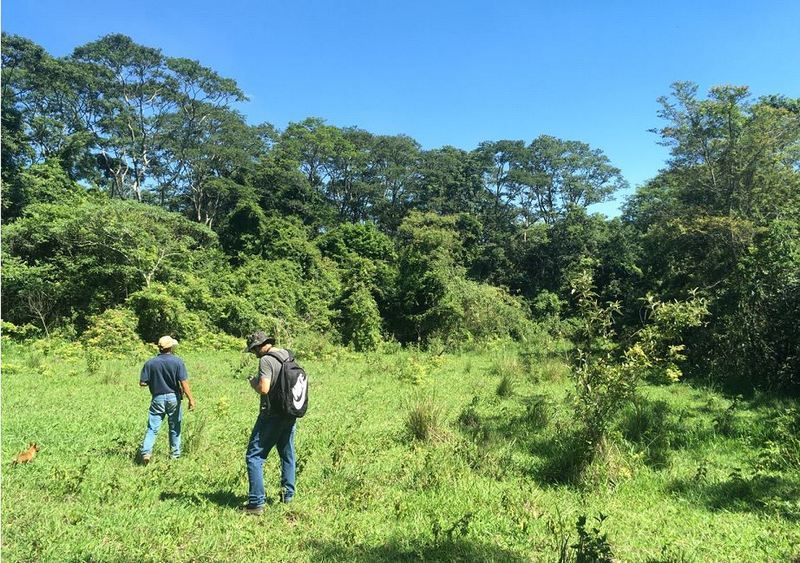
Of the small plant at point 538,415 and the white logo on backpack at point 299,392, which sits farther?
the small plant at point 538,415

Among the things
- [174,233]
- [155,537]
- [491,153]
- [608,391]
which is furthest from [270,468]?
[491,153]

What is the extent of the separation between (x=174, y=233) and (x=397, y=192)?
22604mm

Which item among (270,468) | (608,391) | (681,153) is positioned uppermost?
(681,153)

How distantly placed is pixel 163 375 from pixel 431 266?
18.9 m

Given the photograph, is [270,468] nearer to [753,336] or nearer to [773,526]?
[773,526]

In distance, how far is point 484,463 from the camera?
5.41m

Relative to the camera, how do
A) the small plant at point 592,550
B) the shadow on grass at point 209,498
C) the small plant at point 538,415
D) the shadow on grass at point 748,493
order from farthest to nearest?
the small plant at point 538,415, the shadow on grass at point 748,493, the shadow on grass at point 209,498, the small plant at point 592,550

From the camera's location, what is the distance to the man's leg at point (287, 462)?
14.0ft

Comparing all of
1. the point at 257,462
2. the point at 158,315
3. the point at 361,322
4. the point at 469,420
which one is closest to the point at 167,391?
the point at 257,462

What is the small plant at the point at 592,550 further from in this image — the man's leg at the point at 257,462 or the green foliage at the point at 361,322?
the green foliage at the point at 361,322

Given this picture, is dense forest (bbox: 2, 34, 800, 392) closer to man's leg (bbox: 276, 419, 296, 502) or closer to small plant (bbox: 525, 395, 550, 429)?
small plant (bbox: 525, 395, 550, 429)

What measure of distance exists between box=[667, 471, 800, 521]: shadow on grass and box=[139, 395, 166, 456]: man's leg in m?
5.44

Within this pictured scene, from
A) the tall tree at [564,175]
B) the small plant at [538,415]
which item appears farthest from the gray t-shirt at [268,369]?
the tall tree at [564,175]

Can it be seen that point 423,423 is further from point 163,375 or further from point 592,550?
point 592,550
